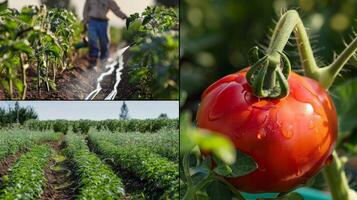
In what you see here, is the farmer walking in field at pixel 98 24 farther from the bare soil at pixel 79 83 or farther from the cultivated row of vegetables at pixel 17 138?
the cultivated row of vegetables at pixel 17 138

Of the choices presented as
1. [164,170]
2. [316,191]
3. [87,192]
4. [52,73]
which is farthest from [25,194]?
[316,191]

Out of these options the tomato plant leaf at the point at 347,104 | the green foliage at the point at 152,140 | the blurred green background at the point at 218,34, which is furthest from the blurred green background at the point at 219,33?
the tomato plant leaf at the point at 347,104

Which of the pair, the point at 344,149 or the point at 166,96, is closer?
the point at 344,149

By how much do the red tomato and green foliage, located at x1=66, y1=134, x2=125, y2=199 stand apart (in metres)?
1.02

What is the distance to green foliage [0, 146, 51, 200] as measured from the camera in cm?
254

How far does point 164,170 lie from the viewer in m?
2.27

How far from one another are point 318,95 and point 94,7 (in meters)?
0.83

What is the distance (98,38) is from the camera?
1.60 m

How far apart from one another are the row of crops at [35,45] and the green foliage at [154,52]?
14 cm

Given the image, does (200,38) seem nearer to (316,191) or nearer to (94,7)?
(94,7)

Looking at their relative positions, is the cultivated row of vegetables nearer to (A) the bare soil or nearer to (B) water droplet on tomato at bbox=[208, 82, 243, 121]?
(A) the bare soil

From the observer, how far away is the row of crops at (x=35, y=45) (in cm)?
141

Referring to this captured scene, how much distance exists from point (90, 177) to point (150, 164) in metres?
0.85

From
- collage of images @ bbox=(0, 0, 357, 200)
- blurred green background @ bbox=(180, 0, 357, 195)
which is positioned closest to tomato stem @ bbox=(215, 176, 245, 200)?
collage of images @ bbox=(0, 0, 357, 200)
